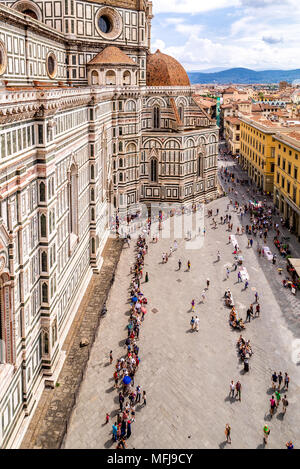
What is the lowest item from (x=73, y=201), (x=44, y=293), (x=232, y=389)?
(x=232, y=389)

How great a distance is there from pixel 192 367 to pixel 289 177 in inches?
1091

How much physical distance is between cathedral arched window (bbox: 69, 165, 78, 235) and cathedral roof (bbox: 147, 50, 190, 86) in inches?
1145

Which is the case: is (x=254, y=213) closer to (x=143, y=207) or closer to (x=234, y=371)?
(x=143, y=207)

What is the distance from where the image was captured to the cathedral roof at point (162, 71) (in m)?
52.5

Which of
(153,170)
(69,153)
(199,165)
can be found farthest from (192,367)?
(199,165)

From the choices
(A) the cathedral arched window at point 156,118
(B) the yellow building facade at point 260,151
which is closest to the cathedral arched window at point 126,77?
(A) the cathedral arched window at point 156,118

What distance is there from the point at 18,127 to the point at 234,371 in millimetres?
15605

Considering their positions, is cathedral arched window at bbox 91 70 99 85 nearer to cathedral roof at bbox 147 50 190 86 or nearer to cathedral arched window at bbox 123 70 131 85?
cathedral arched window at bbox 123 70 131 85

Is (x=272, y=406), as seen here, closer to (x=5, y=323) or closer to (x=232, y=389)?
(x=232, y=389)

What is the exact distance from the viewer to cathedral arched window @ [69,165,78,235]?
2703 centimetres

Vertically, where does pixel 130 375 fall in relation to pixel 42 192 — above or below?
below

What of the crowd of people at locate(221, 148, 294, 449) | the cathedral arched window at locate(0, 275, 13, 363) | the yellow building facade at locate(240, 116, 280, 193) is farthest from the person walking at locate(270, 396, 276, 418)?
the yellow building facade at locate(240, 116, 280, 193)

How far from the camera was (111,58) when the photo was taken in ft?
146

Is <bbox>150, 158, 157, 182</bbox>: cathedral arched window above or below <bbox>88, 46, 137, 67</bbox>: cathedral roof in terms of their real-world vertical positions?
below
